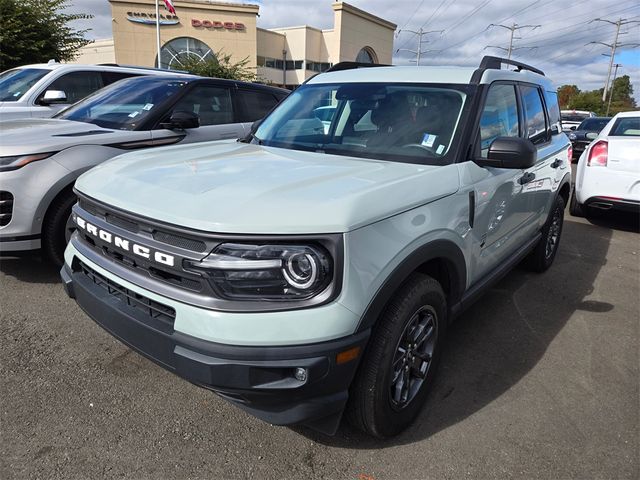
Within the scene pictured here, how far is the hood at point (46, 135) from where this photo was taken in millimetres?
3580

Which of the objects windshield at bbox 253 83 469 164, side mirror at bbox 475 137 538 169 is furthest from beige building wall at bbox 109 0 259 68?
side mirror at bbox 475 137 538 169

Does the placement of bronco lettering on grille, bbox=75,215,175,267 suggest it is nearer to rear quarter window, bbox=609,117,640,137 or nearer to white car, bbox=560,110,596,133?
rear quarter window, bbox=609,117,640,137

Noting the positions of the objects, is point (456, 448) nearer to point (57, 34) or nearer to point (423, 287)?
point (423, 287)

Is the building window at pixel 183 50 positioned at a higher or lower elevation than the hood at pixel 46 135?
higher

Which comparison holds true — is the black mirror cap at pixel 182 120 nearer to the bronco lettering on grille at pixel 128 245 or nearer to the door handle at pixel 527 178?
the bronco lettering on grille at pixel 128 245

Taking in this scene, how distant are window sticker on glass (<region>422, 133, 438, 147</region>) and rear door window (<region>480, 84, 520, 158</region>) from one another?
0.33m

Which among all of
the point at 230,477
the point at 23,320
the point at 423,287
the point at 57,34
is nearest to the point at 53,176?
the point at 23,320

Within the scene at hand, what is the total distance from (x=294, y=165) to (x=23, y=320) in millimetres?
2368

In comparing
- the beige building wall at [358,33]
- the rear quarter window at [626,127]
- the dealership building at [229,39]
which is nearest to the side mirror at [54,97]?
the rear quarter window at [626,127]

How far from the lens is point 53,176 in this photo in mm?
3645

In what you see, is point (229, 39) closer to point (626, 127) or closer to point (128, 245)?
point (626, 127)

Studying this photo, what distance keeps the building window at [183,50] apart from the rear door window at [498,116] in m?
38.3

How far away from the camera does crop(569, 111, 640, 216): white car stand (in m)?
6.10

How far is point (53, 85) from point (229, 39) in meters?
36.7
